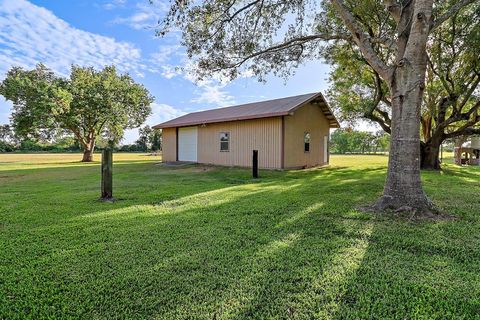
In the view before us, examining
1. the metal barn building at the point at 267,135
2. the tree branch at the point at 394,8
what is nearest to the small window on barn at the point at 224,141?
the metal barn building at the point at 267,135

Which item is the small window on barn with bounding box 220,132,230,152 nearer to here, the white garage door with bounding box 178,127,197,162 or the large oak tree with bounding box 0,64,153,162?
the white garage door with bounding box 178,127,197,162

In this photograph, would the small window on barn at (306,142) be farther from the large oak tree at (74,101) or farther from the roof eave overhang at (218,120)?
the large oak tree at (74,101)

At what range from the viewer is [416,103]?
4.47 m

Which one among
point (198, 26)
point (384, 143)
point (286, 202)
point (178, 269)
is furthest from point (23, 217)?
point (384, 143)

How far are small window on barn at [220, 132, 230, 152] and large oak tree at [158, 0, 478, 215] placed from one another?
5.48 m

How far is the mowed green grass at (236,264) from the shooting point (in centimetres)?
189

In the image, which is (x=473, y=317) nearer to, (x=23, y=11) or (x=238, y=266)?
(x=238, y=266)

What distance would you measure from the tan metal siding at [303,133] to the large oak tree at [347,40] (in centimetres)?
346

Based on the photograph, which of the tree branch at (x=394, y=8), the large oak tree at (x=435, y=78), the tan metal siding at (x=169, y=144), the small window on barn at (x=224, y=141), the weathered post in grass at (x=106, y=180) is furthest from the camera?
the tan metal siding at (x=169, y=144)

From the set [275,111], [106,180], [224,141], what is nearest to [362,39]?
[106,180]

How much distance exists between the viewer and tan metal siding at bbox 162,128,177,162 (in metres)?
18.1

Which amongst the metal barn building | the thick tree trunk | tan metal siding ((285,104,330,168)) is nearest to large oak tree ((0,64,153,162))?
the metal barn building

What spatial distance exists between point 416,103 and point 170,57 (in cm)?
881

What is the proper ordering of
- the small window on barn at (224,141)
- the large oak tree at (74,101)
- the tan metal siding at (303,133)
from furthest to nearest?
the large oak tree at (74,101), the small window on barn at (224,141), the tan metal siding at (303,133)
